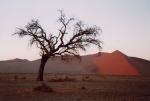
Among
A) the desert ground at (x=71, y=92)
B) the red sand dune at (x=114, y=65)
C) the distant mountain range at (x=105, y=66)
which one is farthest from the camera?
the distant mountain range at (x=105, y=66)

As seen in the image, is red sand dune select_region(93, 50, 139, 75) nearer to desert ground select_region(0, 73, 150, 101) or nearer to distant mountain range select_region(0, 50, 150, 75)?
distant mountain range select_region(0, 50, 150, 75)

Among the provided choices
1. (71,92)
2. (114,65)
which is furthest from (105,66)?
(71,92)

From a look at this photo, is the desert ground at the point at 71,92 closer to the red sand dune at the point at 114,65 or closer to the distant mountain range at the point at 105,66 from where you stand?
the distant mountain range at the point at 105,66

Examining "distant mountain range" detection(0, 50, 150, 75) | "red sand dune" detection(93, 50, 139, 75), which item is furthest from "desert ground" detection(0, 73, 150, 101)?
"red sand dune" detection(93, 50, 139, 75)

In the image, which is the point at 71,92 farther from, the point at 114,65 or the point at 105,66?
the point at 105,66

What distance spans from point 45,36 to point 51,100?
2644 centimetres

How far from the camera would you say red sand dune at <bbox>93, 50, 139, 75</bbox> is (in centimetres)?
9694

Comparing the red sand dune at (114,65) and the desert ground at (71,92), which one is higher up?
the red sand dune at (114,65)

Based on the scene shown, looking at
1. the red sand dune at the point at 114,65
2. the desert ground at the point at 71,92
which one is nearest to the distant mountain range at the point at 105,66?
the red sand dune at the point at 114,65

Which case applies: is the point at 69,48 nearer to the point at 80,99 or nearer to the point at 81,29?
the point at 81,29

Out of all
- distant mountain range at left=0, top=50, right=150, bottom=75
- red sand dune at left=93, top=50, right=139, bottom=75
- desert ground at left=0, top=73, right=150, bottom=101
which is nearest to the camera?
desert ground at left=0, top=73, right=150, bottom=101

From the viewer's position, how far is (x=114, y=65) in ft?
340

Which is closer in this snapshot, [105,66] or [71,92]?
[71,92]

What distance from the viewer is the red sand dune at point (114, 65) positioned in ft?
318
